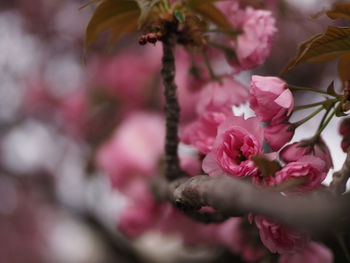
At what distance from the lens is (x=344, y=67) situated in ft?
2.20

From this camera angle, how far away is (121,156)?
142 cm

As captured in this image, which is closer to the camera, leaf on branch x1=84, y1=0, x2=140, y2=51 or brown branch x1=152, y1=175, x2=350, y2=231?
brown branch x1=152, y1=175, x2=350, y2=231

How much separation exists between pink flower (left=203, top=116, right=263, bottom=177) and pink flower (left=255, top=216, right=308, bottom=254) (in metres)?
0.07

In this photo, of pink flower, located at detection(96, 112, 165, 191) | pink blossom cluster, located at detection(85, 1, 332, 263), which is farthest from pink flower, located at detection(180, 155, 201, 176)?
pink flower, located at detection(96, 112, 165, 191)

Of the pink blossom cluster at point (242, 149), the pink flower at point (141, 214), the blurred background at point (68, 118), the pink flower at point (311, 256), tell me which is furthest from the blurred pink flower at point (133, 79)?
the pink flower at point (311, 256)

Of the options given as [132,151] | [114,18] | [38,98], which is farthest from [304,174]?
[38,98]

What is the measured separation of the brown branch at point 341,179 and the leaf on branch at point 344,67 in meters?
0.16

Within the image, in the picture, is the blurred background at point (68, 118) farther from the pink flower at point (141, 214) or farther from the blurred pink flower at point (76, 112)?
the pink flower at point (141, 214)

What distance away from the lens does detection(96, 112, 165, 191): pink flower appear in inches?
54.9

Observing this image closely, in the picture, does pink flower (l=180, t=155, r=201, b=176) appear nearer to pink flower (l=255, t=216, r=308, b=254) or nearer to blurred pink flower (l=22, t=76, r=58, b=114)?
pink flower (l=255, t=216, r=308, b=254)

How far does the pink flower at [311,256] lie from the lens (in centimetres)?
79

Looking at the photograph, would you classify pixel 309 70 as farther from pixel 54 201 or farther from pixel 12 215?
pixel 12 215

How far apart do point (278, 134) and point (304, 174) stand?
82mm

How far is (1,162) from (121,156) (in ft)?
3.37
